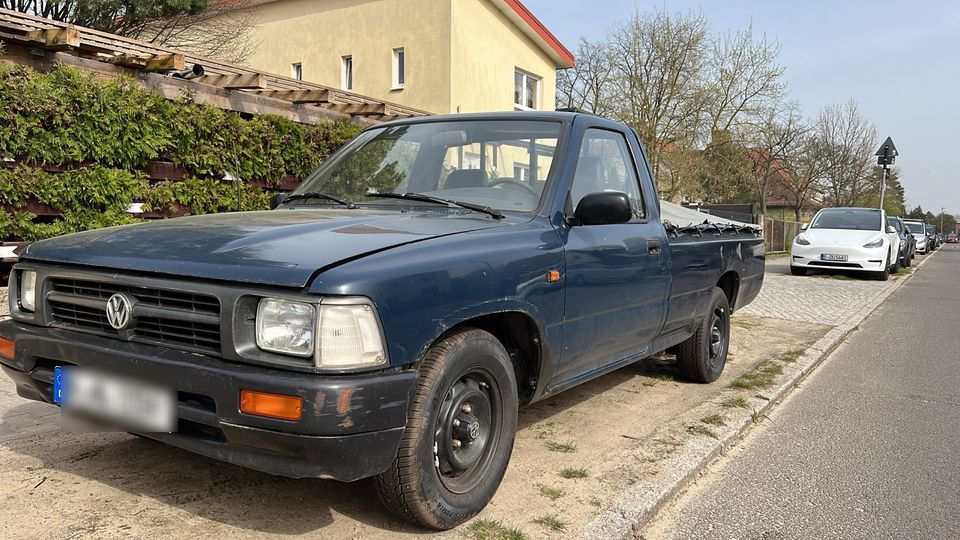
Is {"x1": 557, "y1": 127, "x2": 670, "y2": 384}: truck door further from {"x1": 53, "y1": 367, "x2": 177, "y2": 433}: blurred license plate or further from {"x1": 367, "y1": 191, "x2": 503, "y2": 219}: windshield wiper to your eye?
{"x1": 53, "y1": 367, "x2": 177, "y2": 433}: blurred license plate

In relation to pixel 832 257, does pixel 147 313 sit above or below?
above

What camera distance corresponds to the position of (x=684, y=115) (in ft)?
91.3

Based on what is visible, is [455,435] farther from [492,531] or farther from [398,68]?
[398,68]

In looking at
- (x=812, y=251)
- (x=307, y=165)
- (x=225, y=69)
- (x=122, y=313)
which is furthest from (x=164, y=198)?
(x=812, y=251)

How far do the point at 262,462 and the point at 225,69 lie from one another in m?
9.50

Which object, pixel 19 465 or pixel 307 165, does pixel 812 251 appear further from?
pixel 19 465

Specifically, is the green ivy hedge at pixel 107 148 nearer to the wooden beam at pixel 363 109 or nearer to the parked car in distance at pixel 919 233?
the wooden beam at pixel 363 109

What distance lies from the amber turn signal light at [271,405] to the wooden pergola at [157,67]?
722cm

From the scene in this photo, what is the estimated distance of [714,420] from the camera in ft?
14.8

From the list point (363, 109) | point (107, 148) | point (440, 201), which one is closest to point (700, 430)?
point (440, 201)

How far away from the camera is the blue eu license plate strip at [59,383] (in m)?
2.69

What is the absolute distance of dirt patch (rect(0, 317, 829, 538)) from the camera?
2.77m

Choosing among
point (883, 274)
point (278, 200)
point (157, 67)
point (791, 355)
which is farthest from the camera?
point (883, 274)

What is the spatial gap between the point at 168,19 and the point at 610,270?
51.6 ft
